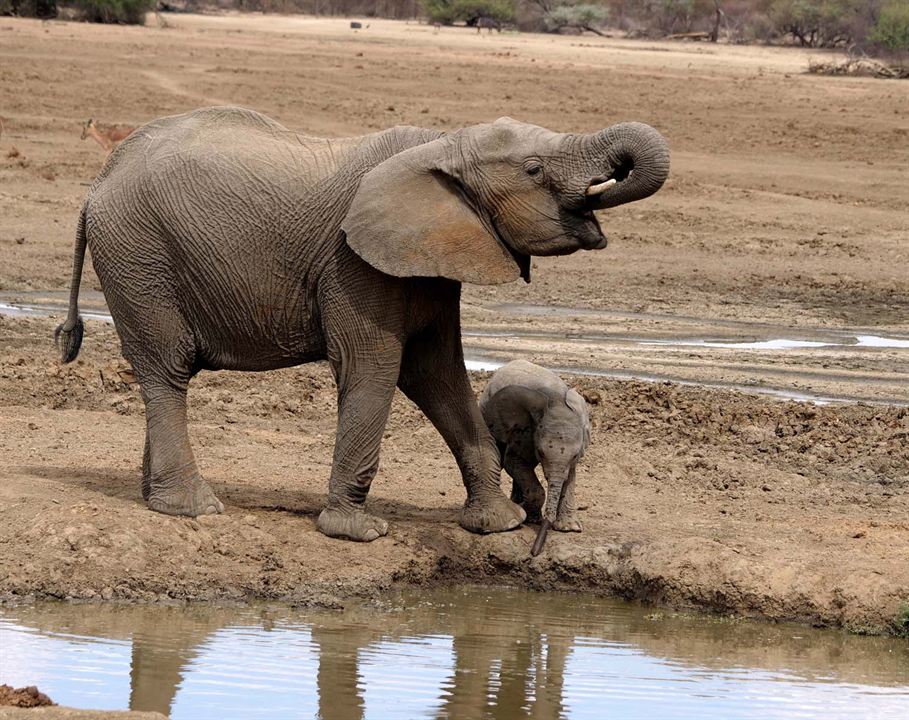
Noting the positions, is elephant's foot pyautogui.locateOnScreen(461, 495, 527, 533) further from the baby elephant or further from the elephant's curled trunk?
the elephant's curled trunk

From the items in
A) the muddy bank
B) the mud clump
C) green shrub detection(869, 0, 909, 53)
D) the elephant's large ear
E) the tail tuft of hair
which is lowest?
the mud clump

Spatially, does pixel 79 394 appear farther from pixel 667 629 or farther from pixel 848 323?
pixel 848 323

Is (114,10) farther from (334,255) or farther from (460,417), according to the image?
(334,255)

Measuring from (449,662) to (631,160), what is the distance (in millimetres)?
2276

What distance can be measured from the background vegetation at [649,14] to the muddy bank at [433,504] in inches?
976

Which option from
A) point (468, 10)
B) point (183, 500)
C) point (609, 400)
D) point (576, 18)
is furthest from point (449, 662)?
point (576, 18)

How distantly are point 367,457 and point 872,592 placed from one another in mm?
2424

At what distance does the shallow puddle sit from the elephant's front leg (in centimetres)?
45

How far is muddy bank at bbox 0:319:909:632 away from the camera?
8.09 meters

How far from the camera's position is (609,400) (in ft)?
37.6

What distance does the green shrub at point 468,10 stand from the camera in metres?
41.6

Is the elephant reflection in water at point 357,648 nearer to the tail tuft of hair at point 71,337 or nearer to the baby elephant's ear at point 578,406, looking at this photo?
the baby elephant's ear at point 578,406

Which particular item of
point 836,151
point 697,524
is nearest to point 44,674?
point 697,524

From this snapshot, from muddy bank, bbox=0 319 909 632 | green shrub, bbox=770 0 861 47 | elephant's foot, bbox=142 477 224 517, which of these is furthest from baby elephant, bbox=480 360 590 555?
green shrub, bbox=770 0 861 47
